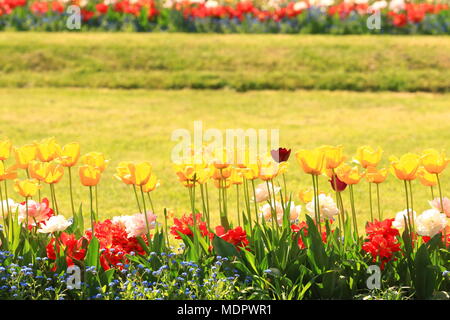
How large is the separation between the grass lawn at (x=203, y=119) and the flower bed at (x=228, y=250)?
118 inches

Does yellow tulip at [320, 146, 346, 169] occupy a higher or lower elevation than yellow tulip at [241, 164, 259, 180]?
higher

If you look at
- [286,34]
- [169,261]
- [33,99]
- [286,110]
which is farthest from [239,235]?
[286,34]

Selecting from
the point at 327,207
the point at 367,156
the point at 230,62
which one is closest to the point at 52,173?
the point at 327,207

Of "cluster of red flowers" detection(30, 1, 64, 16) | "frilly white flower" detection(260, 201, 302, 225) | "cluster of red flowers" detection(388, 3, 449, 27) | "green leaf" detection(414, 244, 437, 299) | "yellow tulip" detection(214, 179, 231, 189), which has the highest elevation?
A: "cluster of red flowers" detection(30, 1, 64, 16)

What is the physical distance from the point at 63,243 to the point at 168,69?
8504 mm

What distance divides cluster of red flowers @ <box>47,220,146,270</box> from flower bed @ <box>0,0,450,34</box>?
34.6 ft

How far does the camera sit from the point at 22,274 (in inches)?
150

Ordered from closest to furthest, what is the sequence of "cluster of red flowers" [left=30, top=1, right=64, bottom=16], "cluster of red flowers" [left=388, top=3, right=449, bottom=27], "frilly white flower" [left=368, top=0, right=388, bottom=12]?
"frilly white flower" [left=368, top=0, right=388, bottom=12] → "cluster of red flowers" [left=388, top=3, right=449, bottom=27] → "cluster of red flowers" [left=30, top=1, right=64, bottom=16]

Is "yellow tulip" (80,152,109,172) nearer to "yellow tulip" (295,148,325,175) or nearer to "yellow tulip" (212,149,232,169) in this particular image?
"yellow tulip" (212,149,232,169)

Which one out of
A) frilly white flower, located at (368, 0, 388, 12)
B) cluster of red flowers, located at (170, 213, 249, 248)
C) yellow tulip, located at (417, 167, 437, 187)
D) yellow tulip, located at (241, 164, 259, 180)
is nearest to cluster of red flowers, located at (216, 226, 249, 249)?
cluster of red flowers, located at (170, 213, 249, 248)

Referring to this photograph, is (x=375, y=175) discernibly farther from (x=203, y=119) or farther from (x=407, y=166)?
(x=203, y=119)

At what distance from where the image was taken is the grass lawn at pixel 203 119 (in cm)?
797

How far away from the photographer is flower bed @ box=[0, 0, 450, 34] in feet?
47.1

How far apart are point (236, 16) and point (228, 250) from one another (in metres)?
11.2
